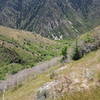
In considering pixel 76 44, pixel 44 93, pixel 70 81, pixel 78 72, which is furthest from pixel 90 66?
pixel 76 44

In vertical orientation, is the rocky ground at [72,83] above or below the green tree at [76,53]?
below

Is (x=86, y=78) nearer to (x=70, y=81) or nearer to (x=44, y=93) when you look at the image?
(x=70, y=81)

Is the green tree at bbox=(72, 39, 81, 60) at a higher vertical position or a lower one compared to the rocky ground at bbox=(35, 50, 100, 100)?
higher

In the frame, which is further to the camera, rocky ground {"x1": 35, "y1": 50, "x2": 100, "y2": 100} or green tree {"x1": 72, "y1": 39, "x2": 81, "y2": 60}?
green tree {"x1": 72, "y1": 39, "x2": 81, "y2": 60}

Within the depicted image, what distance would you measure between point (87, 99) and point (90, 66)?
26.9ft

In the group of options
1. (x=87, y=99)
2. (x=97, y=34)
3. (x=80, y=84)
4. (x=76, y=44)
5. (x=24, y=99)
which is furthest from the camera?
(x=76, y=44)

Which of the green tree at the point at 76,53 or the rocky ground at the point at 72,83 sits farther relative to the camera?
the green tree at the point at 76,53

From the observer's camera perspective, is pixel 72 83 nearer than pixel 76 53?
Yes

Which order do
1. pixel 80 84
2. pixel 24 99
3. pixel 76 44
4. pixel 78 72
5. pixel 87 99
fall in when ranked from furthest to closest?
pixel 76 44
pixel 24 99
pixel 78 72
pixel 80 84
pixel 87 99

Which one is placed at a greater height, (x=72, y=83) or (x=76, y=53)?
(x=76, y=53)

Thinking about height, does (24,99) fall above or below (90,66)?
below

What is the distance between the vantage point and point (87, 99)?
108ft

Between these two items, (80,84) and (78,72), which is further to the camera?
(78,72)

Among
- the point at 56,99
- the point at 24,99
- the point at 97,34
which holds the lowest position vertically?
the point at 24,99
